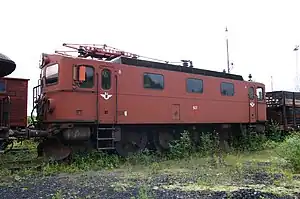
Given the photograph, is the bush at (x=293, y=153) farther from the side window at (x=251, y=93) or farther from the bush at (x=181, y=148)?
the side window at (x=251, y=93)

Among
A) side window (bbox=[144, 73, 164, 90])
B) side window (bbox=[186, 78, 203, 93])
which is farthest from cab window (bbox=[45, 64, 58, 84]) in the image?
side window (bbox=[186, 78, 203, 93])

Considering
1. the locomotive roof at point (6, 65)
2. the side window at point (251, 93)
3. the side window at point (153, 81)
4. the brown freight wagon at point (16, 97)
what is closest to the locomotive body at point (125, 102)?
the side window at point (153, 81)

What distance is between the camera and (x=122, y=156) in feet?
37.9

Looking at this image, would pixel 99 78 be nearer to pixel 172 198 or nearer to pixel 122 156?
pixel 122 156

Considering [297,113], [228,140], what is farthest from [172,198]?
[297,113]

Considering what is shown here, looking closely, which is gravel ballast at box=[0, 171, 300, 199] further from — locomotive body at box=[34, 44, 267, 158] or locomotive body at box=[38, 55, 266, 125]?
locomotive body at box=[38, 55, 266, 125]

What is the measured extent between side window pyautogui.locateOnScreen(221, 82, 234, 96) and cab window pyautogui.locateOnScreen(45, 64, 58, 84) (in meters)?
7.27

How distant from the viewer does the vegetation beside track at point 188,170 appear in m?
6.99

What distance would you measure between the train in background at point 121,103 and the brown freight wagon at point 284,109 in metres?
4.40

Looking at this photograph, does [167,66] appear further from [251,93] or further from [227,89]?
[251,93]

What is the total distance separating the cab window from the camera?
1070cm

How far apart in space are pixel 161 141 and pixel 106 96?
121 inches

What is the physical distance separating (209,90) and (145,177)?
22.9 feet

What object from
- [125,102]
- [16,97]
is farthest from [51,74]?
[125,102]
